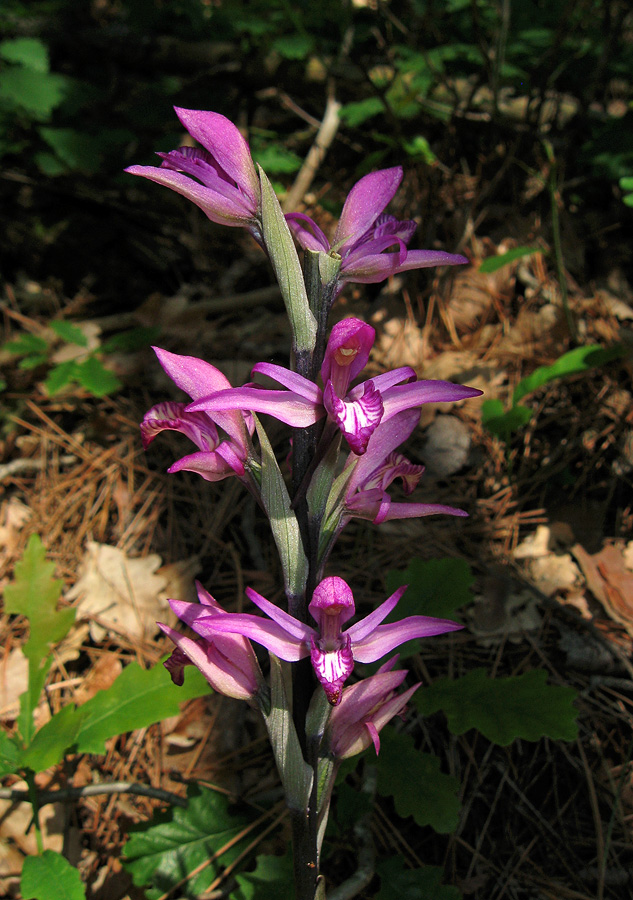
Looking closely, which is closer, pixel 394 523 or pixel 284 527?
pixel 284 527

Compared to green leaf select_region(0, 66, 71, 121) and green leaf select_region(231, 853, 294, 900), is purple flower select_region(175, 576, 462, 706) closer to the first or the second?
green leaf select_region(231, 853, 294, 900)

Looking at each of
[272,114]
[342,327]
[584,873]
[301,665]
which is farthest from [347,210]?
[272,114]

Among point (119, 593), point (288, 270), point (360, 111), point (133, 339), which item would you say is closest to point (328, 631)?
point (288, 270)

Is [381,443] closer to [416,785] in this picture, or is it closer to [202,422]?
[202,422]

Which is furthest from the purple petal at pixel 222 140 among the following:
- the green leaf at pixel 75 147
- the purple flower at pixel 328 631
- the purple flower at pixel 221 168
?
the green leaf at pixel 75 147

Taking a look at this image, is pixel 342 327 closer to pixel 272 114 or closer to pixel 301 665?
pixel 301 665

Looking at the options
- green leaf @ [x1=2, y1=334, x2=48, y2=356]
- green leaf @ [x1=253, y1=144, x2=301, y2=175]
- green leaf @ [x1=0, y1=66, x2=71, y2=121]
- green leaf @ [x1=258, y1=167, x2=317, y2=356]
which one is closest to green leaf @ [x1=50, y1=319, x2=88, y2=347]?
green leaf @ [x1=2, y1=334, x2=48, y2=356]

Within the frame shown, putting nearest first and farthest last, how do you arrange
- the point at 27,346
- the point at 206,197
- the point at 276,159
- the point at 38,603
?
the point at 206,197 < the point at 38,603 < the point at 27,346 < the point at 276,159

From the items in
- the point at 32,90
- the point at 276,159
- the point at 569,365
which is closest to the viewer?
the point at 569,365
